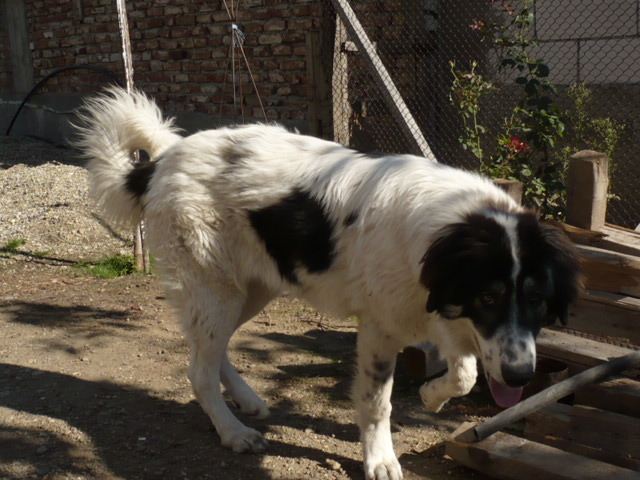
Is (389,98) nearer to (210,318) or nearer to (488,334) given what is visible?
(210,318)

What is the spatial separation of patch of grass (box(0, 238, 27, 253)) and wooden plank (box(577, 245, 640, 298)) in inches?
210

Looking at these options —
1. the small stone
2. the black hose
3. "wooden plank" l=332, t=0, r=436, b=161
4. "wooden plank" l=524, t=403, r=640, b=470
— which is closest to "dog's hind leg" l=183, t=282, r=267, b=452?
the small stone

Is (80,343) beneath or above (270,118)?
beneath

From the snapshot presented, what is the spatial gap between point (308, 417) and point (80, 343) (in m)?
1.79

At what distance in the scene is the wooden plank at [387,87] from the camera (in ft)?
17.1

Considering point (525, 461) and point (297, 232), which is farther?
point (297, 232)

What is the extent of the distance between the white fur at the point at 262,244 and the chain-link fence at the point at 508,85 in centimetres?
200

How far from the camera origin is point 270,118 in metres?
7.57

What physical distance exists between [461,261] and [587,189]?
5.16 feet

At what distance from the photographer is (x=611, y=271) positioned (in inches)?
147

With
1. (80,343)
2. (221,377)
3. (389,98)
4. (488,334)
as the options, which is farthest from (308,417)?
(389,98)

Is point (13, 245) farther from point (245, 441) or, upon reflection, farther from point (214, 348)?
point (245, 441)

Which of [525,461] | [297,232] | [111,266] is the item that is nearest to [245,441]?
[297,232]

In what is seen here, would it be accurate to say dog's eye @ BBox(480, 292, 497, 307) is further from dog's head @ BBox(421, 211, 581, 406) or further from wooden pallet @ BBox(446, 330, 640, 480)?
wooden pallet @ BBox(446, 330, 640, 480)
